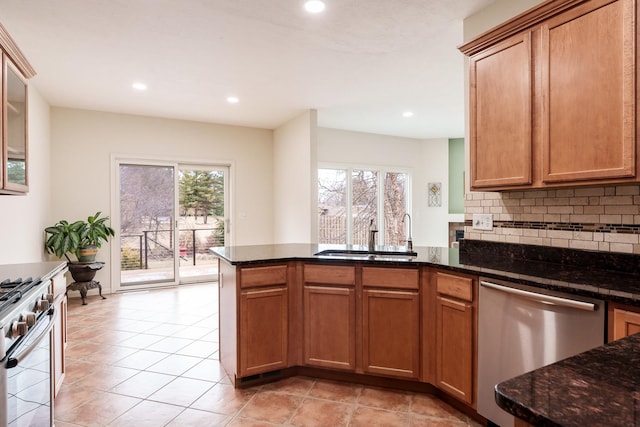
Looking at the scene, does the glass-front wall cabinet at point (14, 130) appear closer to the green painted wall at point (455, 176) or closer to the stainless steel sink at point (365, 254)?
the stainless steel sink at point (365, 254)

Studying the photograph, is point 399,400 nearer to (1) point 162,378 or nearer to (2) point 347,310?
(2) point 347,310

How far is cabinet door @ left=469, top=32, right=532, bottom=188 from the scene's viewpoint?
7.03 ft

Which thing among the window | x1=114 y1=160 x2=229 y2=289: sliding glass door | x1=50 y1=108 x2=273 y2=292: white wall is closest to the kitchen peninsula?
x1=114 y1=160 x2=229 y2=289: sliding glass door

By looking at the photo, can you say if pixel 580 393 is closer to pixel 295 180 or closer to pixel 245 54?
pixel 245 54

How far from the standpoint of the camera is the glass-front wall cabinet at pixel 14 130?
2.09m

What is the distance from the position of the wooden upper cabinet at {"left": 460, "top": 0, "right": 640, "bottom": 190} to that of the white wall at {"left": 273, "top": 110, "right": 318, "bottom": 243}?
3082mm

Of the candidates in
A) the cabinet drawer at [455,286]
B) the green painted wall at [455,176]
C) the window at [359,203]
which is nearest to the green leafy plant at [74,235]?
the window at [359,203]

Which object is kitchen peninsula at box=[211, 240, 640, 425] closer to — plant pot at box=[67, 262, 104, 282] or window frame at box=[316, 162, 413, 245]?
plant pot at box=[67, 262, 104, 282]

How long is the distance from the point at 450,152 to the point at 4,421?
7.60 metres

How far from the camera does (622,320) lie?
1418 millimetres

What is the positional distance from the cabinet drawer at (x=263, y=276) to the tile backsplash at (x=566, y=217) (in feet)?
4.78

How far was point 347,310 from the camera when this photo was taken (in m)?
2.52

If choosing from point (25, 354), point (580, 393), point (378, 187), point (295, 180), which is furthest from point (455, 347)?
point (378, 187)

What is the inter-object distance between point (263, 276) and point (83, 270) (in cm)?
348
